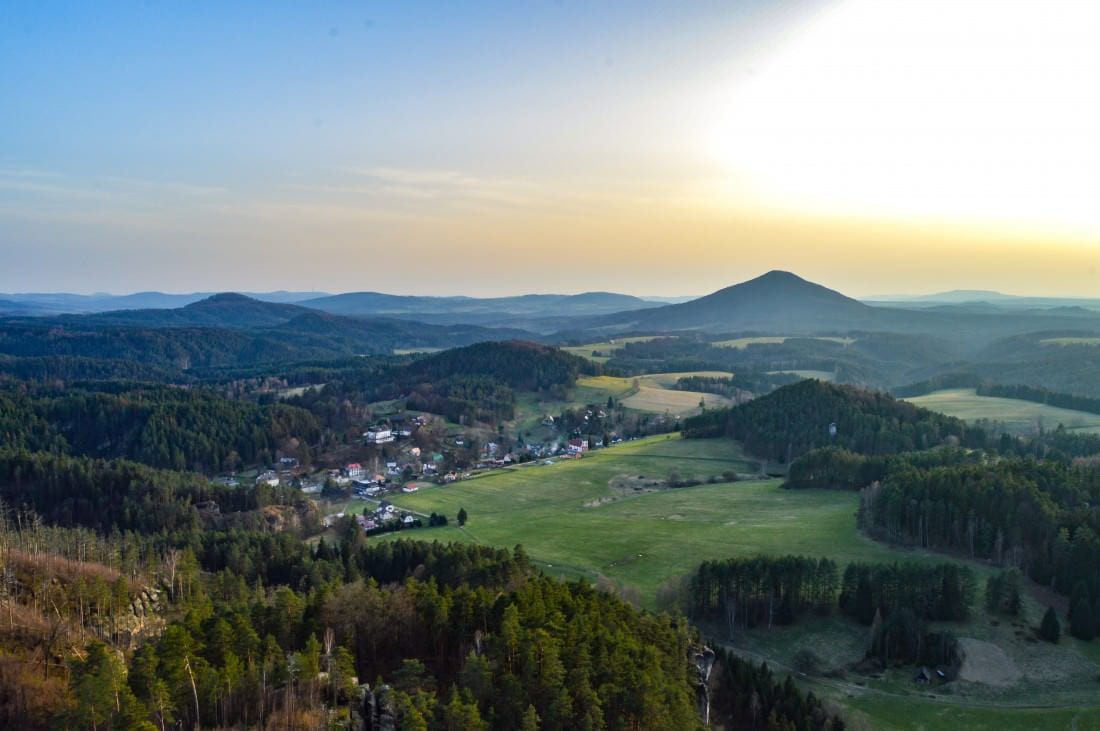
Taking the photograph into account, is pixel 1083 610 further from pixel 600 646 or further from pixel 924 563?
pixel 600 646

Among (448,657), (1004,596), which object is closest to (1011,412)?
(1004,596)

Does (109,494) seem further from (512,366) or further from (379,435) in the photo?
(512,366)

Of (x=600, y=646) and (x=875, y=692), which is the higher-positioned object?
(x=600, y=646)

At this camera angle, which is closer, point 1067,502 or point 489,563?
point 489,563

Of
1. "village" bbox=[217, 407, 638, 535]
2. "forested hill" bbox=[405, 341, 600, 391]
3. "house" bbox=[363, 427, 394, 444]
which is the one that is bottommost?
"village" bbox=[217, 407, 638, 535]

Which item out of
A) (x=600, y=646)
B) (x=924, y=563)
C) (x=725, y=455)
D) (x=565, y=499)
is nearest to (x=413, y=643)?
(x=600, y=646)

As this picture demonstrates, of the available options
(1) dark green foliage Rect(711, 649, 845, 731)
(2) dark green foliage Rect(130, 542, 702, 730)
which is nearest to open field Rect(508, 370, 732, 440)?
(1) dark green foliage Rect(711, 649, 845, 731)

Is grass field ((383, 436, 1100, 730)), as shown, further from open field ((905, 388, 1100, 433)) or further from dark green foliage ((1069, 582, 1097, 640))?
open field ((905, 388, 1100, 433))
